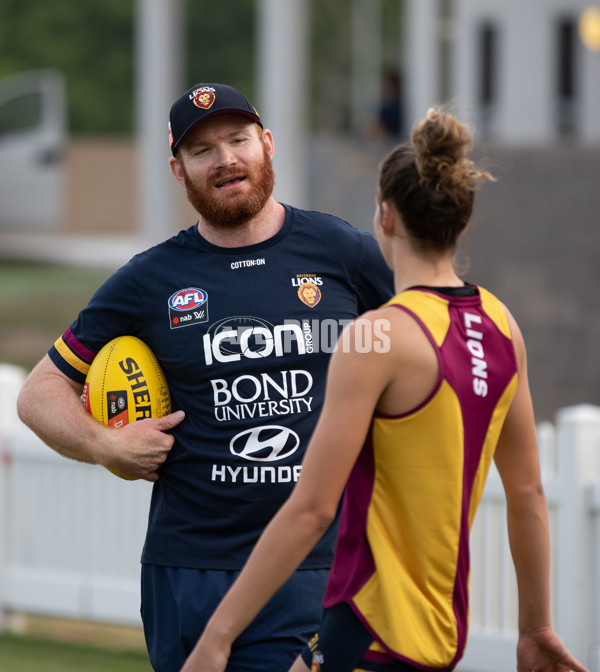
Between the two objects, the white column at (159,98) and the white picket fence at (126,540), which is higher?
the white column at (159,98)

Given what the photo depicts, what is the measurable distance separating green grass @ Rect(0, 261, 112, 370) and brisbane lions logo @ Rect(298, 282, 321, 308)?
10.8 metres

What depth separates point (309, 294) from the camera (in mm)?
3365

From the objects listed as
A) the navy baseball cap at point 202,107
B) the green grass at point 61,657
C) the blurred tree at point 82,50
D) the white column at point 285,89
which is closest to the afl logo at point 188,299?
the navy baseball cap at point 202,107

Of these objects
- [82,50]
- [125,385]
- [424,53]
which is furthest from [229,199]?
[82,50]

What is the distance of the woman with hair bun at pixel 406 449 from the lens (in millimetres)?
2445

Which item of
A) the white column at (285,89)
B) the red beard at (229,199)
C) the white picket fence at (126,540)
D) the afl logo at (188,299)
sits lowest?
the white picket fence at (126,540)

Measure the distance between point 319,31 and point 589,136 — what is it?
3829cm

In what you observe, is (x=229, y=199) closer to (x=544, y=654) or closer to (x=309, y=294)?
(x=309, y=294)

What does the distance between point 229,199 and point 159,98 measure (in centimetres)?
1373

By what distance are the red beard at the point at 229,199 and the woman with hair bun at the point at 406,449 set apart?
790mm

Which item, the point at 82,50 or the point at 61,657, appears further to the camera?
the point at 82,50

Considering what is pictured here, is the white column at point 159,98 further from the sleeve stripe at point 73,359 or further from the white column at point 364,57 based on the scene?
the white column at point 364,57

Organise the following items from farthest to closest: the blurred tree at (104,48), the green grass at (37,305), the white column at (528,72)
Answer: the blurred tree at (104,48), the white column at (528,72), the green grass at (37,305)

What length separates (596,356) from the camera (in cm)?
1088
